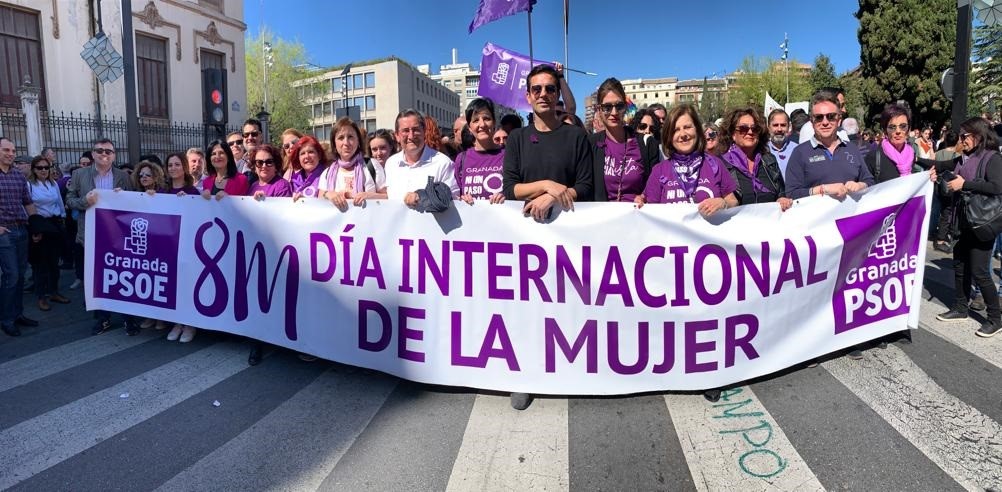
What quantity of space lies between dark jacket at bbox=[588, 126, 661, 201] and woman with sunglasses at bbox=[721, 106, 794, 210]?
542 millimetres

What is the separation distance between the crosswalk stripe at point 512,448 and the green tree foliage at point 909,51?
33.5 m

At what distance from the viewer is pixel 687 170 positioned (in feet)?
12.5

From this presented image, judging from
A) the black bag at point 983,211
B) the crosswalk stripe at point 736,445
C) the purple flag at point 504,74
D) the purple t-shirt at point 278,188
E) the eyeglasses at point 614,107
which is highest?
the purple flag at point 504,74

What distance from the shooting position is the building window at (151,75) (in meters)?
22.5

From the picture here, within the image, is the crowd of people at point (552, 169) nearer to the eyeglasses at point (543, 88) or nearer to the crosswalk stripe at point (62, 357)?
the eyeglasses at point (543, 88)

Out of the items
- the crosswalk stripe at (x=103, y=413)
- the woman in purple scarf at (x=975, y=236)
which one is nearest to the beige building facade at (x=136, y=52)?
the crosswalk stripe at (x=103, y=413)

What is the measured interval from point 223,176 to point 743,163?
4.70 metres

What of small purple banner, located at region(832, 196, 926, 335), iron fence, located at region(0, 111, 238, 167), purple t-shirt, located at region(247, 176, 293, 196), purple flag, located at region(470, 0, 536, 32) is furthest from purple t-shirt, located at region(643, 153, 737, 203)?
iron fence, located at region(0, 111, 238, 167)

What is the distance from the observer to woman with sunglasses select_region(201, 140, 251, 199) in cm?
513

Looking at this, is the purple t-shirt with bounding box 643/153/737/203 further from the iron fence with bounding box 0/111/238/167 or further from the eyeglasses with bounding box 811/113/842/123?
the iron fence with bounding box 0/111/238/167

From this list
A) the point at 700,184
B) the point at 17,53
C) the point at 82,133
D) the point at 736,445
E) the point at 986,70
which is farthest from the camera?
the point at 986,70

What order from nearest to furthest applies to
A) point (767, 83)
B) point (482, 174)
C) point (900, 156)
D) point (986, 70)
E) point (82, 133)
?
point (482, 174), point (900, 156), point (82, 133), point (986, 70), point (767, 83)

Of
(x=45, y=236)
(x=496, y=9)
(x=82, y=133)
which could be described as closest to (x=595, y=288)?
(x=496, y=9)

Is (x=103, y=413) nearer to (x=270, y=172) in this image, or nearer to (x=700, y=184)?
(x=270, y=172)
